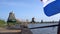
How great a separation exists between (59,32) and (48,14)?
453 mm

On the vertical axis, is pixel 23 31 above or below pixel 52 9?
below

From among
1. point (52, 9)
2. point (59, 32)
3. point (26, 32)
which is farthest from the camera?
point (26, 32)

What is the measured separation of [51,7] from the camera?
10.8 ft

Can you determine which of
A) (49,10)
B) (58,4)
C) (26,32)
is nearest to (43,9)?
(49,10)

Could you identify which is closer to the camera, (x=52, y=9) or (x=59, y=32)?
(x=59, y=32)

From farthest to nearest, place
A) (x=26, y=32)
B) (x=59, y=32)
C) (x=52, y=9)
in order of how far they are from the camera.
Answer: (x=26, y=32) → (x=52, y=9) → (x=59, y=32)

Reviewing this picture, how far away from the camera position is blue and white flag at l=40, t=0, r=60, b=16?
3.20m

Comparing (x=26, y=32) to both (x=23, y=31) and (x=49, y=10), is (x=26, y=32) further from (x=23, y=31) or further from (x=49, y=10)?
(x=49, y=10)

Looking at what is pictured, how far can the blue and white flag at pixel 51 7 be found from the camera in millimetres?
3199

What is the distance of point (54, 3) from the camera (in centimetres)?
321

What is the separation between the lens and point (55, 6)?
3230 mm

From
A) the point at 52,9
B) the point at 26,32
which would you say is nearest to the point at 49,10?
the point at 52,9

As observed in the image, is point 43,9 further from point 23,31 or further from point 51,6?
point 23,31

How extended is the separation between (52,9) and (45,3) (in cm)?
16
